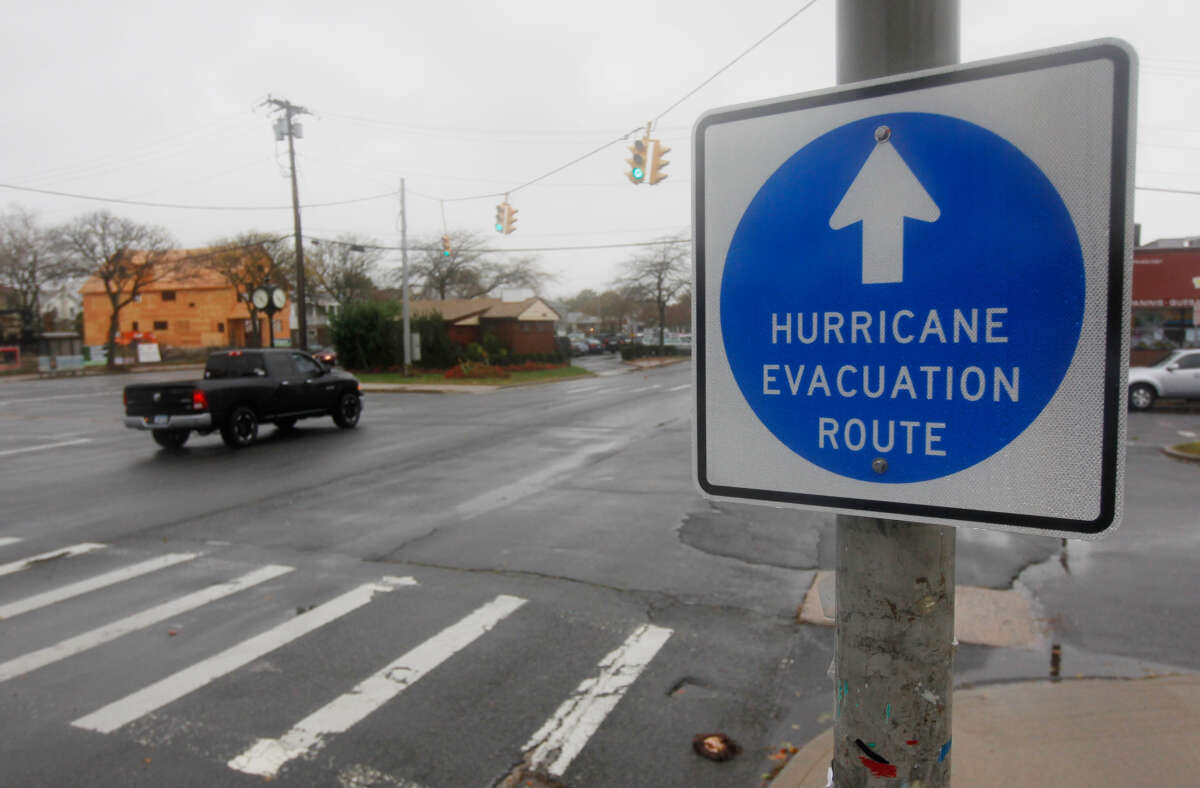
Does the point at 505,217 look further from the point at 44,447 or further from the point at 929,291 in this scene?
the point at 929,291

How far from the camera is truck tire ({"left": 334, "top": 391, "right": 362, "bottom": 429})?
17.9 metres

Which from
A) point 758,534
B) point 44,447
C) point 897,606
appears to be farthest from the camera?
point 44,447

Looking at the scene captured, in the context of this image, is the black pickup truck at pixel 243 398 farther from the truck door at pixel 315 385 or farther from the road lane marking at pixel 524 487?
the road lane marking at pixel 524 487

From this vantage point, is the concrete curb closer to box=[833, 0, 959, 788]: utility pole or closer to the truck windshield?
the truck windshield

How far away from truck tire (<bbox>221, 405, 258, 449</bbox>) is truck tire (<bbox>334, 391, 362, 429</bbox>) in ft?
7.50

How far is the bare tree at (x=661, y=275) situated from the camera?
5579cm

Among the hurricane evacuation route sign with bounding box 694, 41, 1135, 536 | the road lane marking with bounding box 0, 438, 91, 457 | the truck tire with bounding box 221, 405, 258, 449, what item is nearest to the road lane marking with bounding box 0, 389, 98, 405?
the road lane marking with bounding box 0, 438, 91, 457

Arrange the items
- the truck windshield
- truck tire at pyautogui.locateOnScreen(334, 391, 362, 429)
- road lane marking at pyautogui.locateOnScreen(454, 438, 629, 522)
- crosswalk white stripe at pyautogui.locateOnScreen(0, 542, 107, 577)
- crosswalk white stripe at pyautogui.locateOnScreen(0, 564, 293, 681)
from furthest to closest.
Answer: truck tire at pyautogui.locateOnScreen(334, 391, 362, 429) < the truck windshield < road lane marking at pyautogui.locateOnScreen(454, 438, 629, 522) < crosswalk white stripe at pyautogui.locateOnScreen(0, 542, 107, 577) < crosswalk white stripe at pyautogui.locateOnScreen(0, 564, 293, 681)

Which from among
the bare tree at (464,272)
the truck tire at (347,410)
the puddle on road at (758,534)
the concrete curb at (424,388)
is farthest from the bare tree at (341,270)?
the puddle on road at (758,534)

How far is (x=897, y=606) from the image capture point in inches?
57.2

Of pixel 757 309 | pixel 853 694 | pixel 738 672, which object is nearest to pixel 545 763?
pixel 738 672

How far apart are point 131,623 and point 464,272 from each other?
232ft

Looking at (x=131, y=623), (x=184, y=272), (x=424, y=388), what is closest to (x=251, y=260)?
(x=184, y=272)

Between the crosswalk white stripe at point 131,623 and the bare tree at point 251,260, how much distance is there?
174ft
